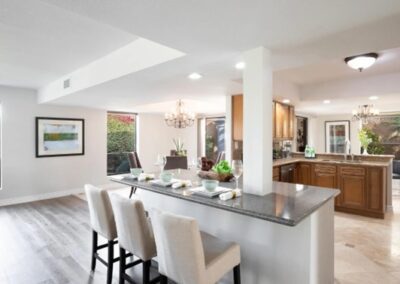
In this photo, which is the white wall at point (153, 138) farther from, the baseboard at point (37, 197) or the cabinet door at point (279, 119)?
the cabinet door at point (279, 119)

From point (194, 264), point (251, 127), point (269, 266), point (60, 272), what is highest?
point (251, 127)

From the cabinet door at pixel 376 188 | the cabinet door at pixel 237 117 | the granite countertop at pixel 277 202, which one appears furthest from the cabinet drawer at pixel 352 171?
the granite countertop at pixel 277 202

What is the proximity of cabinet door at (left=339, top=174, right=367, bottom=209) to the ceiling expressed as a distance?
2255 millimetres

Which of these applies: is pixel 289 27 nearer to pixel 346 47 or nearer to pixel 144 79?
pixel 346 47

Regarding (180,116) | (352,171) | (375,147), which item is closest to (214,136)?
(180,116)

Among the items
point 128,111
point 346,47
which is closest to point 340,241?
point 346,47

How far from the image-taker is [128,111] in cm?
778

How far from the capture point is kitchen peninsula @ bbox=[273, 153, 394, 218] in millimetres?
4459

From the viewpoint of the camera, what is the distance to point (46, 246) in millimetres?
3348

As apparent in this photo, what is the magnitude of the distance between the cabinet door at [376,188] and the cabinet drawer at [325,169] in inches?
23.3

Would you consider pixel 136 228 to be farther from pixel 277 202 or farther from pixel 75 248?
pixel 75 248

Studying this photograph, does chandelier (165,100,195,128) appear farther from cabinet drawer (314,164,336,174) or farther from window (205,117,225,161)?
cabinet drawer (314,164,336,174)

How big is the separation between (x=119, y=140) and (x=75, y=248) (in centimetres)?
474

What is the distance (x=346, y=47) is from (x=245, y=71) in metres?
0.89
